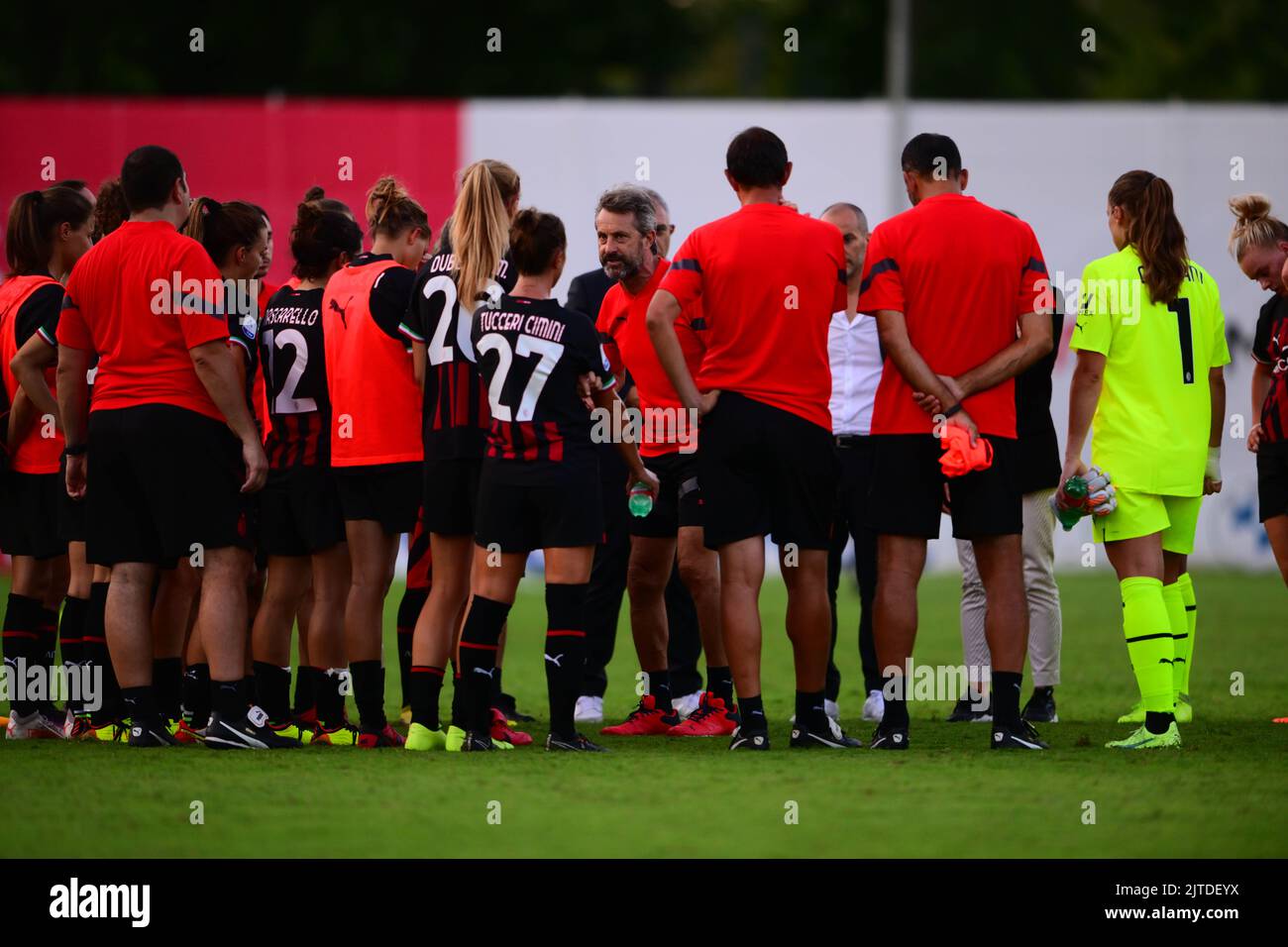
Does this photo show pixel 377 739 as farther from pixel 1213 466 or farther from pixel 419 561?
pixel 1213 466

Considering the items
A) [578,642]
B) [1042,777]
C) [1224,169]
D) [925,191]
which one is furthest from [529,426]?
[1224,169]

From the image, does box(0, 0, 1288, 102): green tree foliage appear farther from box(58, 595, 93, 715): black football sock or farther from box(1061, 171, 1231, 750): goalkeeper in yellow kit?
box(1061, 171, 1231, 750): goalkeeper in yellow kit

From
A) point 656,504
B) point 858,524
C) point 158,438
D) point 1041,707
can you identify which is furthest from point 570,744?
point 1041,707

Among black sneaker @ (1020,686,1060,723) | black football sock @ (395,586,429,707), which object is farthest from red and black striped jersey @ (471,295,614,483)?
black sneaker @ (1020,686,1060,723)

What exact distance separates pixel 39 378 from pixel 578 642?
278cm

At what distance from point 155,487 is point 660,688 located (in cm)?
258

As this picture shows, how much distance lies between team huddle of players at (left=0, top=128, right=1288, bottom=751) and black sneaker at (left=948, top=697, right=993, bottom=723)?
128 cm

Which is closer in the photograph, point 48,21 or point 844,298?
point 844,298

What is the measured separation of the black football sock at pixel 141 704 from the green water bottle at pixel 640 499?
2247mm

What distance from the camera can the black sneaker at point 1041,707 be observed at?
28.3 ft

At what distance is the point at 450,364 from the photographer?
7.49 metres
